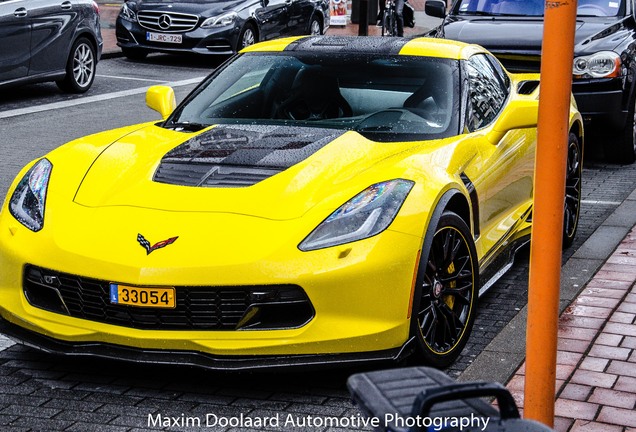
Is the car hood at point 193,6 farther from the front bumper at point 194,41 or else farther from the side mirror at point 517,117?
the side mirror at point 517,117

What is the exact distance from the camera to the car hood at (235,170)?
498cm

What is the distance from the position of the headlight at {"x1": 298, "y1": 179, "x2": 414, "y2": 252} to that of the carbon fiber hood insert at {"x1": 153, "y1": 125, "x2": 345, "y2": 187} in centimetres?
45

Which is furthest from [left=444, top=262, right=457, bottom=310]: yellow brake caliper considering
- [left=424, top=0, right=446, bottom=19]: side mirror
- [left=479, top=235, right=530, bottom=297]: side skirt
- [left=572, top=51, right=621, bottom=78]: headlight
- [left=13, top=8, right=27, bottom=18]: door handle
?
[left=13, top=8, right=27, bottom=18]: door handle

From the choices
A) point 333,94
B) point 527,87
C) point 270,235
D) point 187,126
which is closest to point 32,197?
point 187,126

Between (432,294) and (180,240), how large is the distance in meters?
1.11

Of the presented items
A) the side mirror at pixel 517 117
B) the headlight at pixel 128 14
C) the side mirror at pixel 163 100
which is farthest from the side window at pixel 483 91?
the headlight at pixel 128 14

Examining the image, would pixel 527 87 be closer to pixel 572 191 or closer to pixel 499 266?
pixel 572 191

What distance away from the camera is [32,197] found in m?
5.30

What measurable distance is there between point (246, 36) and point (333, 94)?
1246 centimetres

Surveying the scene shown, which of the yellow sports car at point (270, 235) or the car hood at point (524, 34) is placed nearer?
the yellow sports car at point (270, 235)

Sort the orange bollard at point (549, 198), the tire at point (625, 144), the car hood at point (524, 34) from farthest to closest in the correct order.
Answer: the tire at point (625, 144)
the car hood at point (524, 34)
the orange bollard at point (549, 198)

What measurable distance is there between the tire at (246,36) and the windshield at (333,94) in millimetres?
11860

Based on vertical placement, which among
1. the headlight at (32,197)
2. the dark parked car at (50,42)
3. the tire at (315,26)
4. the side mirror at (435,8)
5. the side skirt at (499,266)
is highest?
the headlight at (32,197)

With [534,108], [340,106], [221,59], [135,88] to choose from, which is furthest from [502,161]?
[221,59]
